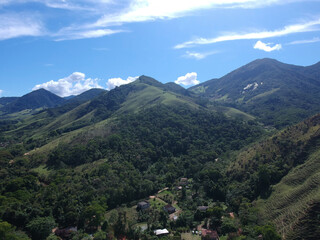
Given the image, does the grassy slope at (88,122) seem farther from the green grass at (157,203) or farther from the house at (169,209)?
the house at (169,209)

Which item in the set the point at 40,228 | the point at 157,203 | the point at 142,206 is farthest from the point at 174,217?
the point at 40,228

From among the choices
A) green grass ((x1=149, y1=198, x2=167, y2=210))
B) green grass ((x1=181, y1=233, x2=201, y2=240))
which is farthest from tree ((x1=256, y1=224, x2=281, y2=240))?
green grass ((x1=149, y1=198, x2=167, y2=210))

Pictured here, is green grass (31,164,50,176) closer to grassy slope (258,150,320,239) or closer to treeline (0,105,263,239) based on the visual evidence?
treeline (0,105,263,239)

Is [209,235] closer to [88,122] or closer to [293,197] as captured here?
[293,197]

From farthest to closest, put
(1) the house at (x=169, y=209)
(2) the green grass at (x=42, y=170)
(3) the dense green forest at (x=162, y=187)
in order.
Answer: (2) the green grass at (x=42, y=170), (1) the house at (x=169, y=209), (3) the dense green forest at (x=162, y=187)

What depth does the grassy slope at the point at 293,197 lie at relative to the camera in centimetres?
3779

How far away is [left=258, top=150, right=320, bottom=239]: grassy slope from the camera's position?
37.8 meters

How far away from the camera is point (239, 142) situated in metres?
103

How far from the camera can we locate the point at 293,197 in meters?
43.2

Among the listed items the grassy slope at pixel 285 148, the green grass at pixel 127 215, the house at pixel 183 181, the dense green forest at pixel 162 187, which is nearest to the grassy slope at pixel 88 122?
the dense green forest at pixel 162 187

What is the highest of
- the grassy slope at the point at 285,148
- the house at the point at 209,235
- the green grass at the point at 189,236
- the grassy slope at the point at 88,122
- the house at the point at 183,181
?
the grassy slope at the point at 88,122

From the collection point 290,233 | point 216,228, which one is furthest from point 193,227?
point 290,233

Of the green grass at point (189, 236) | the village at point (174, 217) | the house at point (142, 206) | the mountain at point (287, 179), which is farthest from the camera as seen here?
the house at point (142, 206)

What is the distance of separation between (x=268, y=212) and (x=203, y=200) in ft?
54.6
